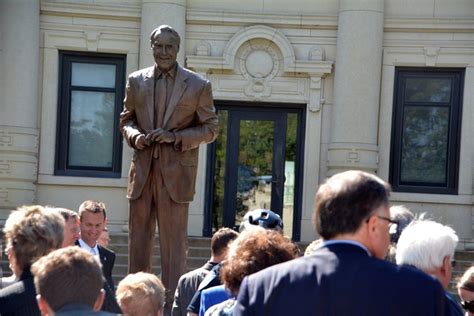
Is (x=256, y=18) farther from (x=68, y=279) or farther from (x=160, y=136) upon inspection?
(x=68, y=279)

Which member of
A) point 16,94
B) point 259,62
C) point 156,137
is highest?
point 259,62

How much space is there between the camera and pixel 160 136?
7.16 metres

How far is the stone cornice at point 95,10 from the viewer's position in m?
15.6

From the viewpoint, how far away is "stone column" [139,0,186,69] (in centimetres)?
1526

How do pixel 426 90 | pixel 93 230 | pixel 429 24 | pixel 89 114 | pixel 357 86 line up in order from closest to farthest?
pixel 93 230
pixel 357 86
pixel 429 24
pixel 426 90
pixel 89 114

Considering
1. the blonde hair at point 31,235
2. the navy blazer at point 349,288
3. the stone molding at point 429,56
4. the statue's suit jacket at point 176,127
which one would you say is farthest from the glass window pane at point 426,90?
the navy blazer at point 349,288

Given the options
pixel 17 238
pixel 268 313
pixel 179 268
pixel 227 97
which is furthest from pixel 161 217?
pixel 227 97

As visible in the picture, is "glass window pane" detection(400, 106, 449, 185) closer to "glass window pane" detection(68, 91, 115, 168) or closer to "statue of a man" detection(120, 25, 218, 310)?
"glass window pane" detection(68, 91, 115, 168)

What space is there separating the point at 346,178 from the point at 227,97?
12.4 metres

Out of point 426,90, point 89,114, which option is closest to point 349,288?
point 426,90

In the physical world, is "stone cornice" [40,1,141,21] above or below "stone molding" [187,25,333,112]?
above

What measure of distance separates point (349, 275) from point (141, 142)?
418 centimetres

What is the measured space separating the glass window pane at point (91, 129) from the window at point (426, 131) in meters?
4.91

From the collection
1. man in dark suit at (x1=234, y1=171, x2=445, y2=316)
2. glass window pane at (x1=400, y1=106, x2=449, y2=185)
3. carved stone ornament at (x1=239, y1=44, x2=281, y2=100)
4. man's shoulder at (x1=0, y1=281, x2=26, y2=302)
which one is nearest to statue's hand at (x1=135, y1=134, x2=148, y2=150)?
man's shoulder at (x1=0, y1=281, x2=26, y2=302)
